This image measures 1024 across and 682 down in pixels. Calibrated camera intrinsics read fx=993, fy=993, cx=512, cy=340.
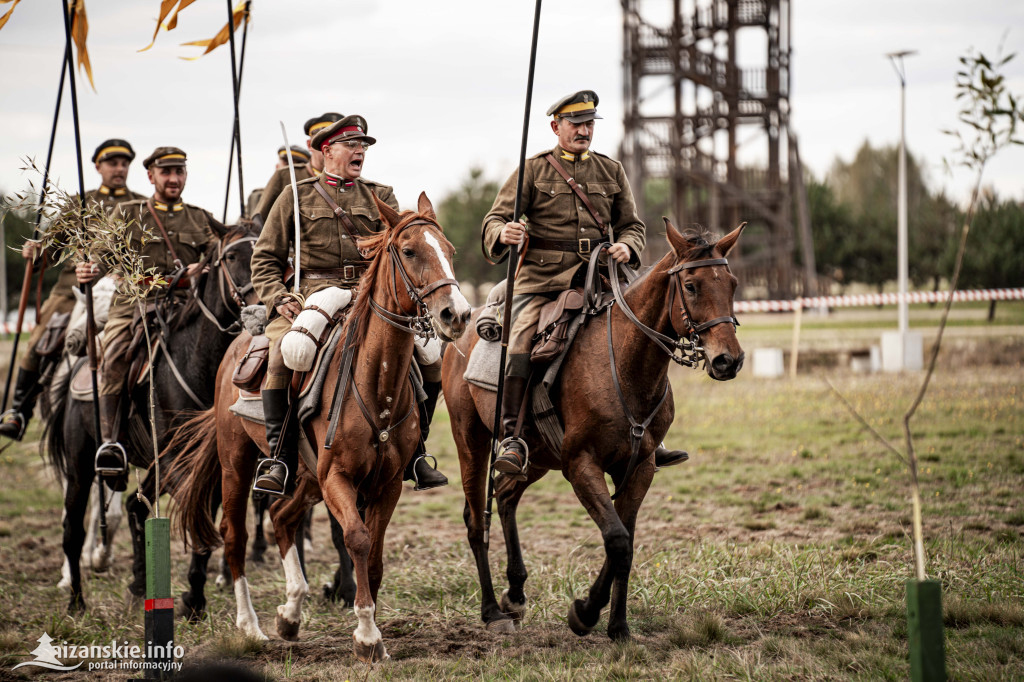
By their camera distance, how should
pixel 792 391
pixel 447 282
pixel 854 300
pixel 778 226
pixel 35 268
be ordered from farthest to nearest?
pixel 778 226, pixel 854 300, pixel 792 391, pixel 35 268, pixel 447 282

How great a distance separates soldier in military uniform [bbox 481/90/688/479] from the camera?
280 inches

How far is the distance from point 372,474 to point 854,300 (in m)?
18.7

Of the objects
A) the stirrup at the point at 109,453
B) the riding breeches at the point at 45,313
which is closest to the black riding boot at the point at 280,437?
the stirrup at the point at 109,453

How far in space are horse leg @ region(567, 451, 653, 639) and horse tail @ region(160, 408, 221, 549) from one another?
113 inches

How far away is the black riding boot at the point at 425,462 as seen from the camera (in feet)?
21.4

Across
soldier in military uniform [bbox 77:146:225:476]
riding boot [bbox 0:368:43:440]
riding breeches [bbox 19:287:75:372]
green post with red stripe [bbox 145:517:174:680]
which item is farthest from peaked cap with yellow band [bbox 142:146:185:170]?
green post with red stripe [bbox 145:517:174:680]

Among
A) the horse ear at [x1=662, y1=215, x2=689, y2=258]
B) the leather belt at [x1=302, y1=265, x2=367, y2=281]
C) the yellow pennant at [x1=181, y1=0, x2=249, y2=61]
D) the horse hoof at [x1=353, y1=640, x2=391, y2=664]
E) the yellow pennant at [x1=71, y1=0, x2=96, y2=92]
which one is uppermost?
the yellow pennant at [x1=181, y1=0, x2=249, y2=61]

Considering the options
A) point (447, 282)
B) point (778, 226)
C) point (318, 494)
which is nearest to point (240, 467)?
point (318, 494)

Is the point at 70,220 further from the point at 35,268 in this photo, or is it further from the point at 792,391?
the point at 792,391

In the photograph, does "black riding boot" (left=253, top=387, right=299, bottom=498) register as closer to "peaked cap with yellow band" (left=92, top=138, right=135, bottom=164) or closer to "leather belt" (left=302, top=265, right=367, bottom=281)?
"leather belt" (left=302, top=265, right=367, bottom=281)

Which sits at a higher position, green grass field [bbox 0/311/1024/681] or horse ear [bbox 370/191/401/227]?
horse ear [bbox 370/191/401/227]

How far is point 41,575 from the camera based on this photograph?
9195mm

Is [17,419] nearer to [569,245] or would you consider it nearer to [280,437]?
[280,437]

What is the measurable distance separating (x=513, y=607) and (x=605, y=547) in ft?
3.62
